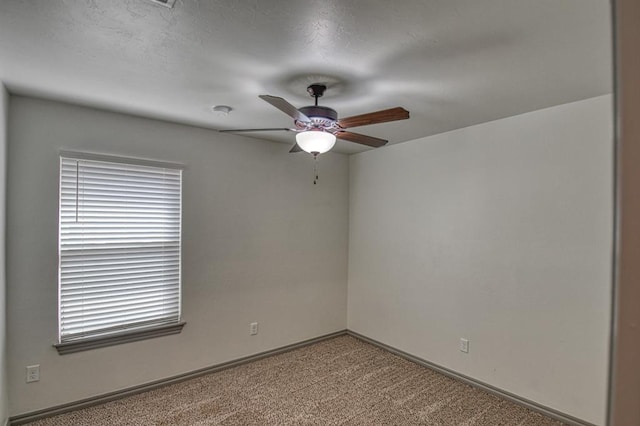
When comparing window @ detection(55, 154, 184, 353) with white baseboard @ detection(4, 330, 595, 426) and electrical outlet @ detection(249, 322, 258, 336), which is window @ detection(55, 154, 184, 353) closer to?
white baseboard @ detection(4, 330, 595, 426)

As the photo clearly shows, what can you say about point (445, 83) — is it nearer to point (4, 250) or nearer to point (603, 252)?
point (603, 252)

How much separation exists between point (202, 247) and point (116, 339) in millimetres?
1044

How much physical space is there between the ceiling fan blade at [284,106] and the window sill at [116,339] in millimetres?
2345

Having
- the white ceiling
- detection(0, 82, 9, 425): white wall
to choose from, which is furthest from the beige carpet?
the white ceiling

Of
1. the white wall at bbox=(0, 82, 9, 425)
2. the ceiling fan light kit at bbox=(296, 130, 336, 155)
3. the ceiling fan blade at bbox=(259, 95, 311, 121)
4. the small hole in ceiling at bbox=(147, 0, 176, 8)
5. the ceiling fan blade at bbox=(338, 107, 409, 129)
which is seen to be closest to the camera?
the small hole in ceiling at bbox=(147, 0, 176, 8)

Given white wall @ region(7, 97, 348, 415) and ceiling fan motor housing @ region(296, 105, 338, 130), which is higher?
ceiling fan motor housing @ region(296, 105, 338, 130)

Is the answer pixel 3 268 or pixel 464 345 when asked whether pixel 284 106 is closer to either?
pixel 3 268

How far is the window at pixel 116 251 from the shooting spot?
2768mm

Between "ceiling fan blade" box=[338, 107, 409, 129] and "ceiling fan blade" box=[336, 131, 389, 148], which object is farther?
"ceiling fan blade" box=[336, 131, 389, 148]

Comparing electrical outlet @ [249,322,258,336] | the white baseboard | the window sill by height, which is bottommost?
the white baseboard

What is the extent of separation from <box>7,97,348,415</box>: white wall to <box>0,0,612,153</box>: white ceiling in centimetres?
36

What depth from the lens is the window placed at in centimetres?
277

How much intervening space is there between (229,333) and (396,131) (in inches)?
105

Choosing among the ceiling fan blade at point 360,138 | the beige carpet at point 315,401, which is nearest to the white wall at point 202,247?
the beige carpet at point 315,401
